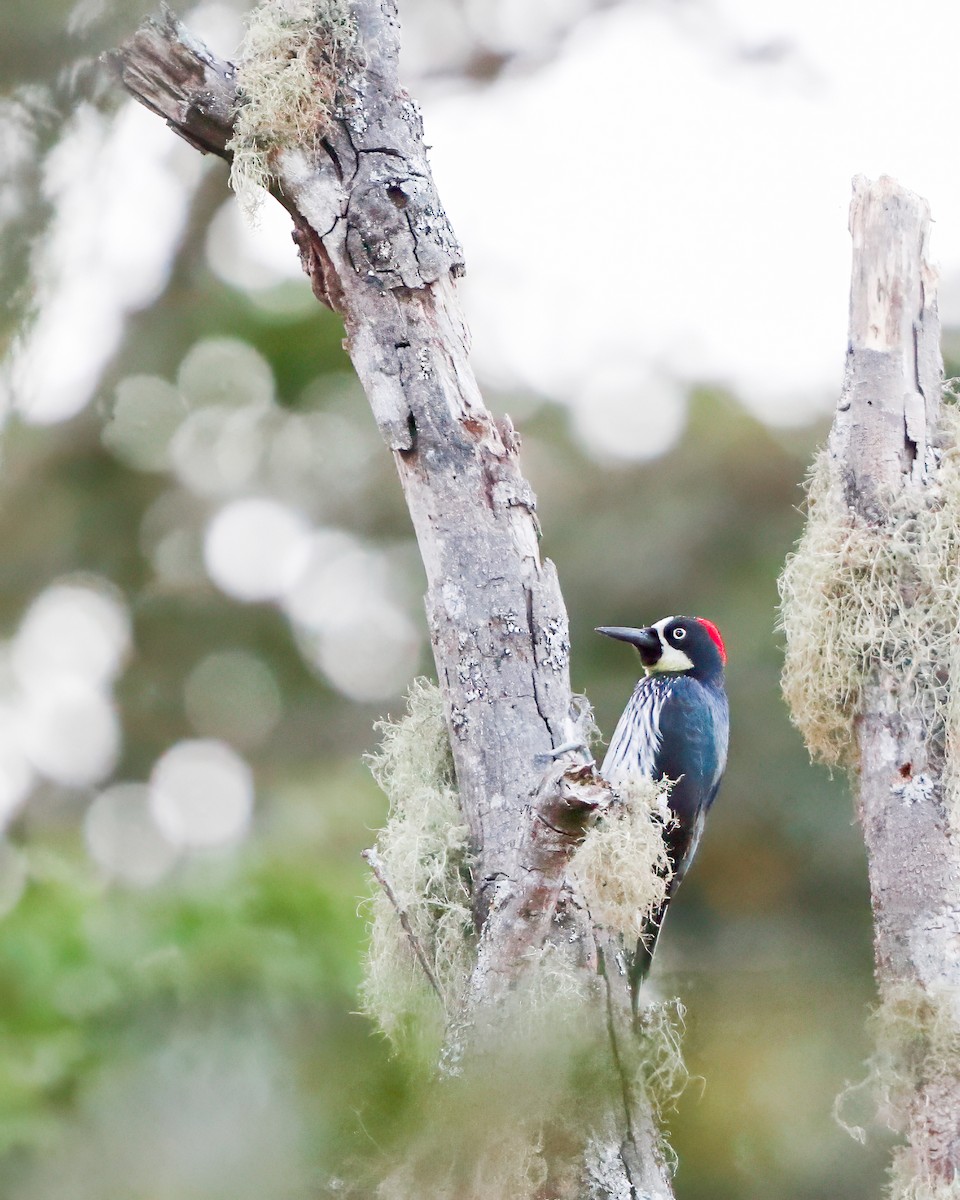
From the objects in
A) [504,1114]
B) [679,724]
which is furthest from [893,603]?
[504,1114]

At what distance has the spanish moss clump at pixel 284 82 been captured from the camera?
1.86 metres

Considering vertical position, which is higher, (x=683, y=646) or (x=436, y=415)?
(x=683, y=646)

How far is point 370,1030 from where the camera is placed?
539 millimetres

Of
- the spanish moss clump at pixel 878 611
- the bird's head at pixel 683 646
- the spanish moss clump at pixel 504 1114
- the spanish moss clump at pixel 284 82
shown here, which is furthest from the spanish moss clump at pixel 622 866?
the bird's head at pixel 683 646

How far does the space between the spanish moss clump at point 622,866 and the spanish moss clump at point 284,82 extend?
1084 millimetres

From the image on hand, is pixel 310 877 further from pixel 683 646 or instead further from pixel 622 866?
pixel 683 646

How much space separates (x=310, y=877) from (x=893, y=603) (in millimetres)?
1580

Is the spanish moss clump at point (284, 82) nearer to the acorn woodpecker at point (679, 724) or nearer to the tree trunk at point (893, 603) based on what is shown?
→ the tree trunk at point (893, 603)

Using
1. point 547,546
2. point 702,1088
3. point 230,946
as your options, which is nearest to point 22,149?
point 230,946

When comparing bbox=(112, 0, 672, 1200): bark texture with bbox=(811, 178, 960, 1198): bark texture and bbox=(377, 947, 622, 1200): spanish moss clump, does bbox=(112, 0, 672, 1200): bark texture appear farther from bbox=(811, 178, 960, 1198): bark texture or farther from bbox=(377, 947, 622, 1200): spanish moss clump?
bbox=(377, 947, 622, 1200): spanish moss clump

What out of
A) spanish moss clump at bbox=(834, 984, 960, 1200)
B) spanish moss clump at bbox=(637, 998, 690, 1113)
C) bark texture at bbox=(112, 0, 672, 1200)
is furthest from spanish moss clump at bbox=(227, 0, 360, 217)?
spanish moss clump at bbox=(834, 984, 960, 1200)

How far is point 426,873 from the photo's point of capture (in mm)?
1772

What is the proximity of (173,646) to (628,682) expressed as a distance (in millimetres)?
1723

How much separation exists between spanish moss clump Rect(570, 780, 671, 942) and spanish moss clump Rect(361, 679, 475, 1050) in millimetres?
208
